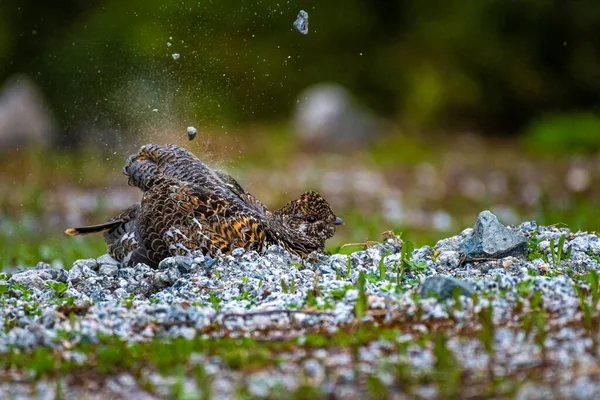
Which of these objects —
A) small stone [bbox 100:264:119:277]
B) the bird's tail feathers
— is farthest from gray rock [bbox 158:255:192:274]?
the bird's tail feathers

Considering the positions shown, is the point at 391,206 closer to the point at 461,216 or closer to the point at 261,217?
the point at 461,216

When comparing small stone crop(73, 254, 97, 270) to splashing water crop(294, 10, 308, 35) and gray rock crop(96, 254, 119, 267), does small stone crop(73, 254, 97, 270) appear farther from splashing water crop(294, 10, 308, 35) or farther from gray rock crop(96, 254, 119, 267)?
splashing water crop(294, 10, 308, 35)

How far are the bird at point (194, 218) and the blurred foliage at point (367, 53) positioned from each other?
36.9ft

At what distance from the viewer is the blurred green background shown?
1462 cm

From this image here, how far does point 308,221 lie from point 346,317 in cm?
239

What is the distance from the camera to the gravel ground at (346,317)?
365 centimetres

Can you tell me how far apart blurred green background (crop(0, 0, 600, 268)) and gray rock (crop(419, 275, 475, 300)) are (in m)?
7.91

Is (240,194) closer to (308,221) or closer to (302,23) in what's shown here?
(308,221)

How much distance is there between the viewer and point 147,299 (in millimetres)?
5445

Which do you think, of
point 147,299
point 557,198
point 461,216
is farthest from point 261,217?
point 557,198

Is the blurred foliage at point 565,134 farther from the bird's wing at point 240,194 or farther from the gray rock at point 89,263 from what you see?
the gray rock at point 89,263

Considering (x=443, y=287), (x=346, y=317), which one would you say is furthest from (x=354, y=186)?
(x=346, y=317)

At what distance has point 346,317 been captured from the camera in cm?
455

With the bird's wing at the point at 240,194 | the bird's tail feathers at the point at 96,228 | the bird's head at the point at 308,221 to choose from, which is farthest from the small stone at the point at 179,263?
the bird's tail feathers at the point at 96,228
